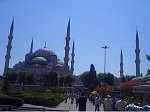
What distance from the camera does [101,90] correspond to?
101 ft

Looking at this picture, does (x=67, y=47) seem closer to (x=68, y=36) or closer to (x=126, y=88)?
(x=68, y=36)

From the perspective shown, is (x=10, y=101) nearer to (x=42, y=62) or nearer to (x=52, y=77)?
(x=52, y=77)

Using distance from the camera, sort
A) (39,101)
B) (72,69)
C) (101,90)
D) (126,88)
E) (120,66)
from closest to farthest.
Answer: (39,101) → (126,88) → (101,90) → (120,66) → (72,69)

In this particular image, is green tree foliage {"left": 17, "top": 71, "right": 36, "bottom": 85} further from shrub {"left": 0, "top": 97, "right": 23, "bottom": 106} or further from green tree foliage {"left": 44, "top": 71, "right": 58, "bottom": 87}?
shrub {"left": 0, "top": 97, "right": 23, "bottom": 106}

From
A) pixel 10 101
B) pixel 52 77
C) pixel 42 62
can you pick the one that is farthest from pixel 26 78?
pixel 10 101

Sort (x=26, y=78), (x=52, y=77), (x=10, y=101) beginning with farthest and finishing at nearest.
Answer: (x=26, y=78) < (x=52, y=77) < (x=10, y=101)

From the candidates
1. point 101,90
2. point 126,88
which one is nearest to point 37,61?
point 101,90

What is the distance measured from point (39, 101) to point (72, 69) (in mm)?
51132

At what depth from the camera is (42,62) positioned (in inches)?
2859

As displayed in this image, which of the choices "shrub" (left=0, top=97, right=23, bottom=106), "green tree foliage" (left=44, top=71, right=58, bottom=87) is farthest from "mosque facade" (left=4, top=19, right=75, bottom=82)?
"shrub" (left=0, top=97, right=23, bottom=106)

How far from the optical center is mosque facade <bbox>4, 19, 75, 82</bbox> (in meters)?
61.4

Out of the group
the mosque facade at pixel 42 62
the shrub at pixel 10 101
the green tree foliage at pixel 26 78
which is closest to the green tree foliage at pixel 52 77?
the green tree foliage at pixel 26 78

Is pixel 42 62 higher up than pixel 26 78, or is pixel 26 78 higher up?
pixel 42 62

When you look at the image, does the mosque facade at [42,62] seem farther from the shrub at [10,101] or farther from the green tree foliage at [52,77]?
the shrub at [10,101]
